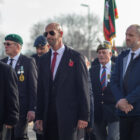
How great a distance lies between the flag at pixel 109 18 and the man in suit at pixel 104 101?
16.1 feet

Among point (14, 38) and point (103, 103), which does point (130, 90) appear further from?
point (14, 38)

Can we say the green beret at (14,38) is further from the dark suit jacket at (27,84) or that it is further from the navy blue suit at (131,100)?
the navy blue suit at (131,100)

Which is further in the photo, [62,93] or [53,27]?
[53,27]

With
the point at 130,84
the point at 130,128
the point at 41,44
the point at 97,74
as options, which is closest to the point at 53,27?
the point at 130,84

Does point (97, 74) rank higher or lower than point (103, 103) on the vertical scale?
higher

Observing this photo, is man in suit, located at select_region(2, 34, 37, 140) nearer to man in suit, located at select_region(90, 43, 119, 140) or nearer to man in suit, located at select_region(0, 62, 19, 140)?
man in suit, located at select_region(90, 43, 119, 140)

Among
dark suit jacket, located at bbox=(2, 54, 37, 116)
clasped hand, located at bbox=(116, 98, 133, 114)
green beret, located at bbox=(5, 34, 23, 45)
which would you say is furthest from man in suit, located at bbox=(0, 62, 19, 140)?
green beret, located at bbox=(5, 34, 23, 45)

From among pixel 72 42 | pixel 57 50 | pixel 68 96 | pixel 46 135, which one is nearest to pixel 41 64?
pixel 57 50

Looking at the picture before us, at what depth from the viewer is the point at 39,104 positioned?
183 inches

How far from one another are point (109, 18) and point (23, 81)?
6574 mm

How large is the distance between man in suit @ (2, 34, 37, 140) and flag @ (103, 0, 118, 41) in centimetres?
581

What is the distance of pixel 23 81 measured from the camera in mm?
5746

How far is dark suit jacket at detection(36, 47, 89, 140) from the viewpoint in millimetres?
4379

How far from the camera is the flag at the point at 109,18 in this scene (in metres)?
11.3
